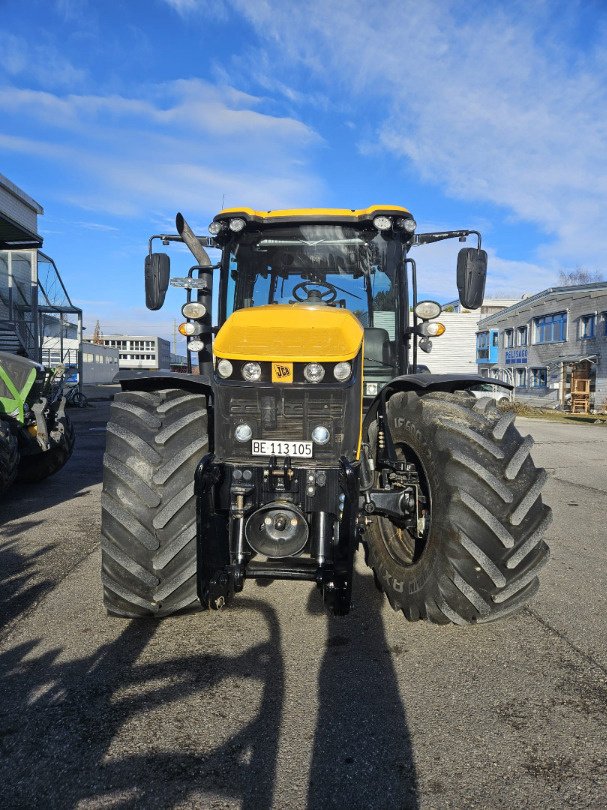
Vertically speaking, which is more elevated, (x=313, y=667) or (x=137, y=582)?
(x=137, y=582)

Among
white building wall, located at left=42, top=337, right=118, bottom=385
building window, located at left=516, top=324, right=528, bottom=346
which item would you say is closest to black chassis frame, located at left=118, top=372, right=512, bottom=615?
building window, located at left=516, top=324, right=528, bottom=346

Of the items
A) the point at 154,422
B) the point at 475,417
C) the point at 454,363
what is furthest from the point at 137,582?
the point at 454,363

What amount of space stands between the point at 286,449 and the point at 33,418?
5451 mm

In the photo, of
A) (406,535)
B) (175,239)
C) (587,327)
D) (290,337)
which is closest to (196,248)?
(175,239)

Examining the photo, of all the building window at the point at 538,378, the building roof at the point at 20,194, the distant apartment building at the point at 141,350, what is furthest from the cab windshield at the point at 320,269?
the distant apartment building at the point at 141,350

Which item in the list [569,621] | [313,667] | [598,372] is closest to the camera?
[313,667]

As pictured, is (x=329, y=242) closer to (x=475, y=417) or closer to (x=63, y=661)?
(x=475, y=417)

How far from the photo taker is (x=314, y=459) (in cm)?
329

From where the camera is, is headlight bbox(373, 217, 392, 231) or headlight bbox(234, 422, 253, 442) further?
headlight bbox(373, 217, 392, 231)

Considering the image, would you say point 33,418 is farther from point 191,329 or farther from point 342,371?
point 342,371

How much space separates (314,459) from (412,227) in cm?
206

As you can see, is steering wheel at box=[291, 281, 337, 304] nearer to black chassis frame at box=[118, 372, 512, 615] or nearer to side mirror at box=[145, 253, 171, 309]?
side mirror at box=[145, 253, 171, 309]

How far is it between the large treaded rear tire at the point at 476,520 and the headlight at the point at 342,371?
1.63ft

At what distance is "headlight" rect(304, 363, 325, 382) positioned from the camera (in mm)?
3287
